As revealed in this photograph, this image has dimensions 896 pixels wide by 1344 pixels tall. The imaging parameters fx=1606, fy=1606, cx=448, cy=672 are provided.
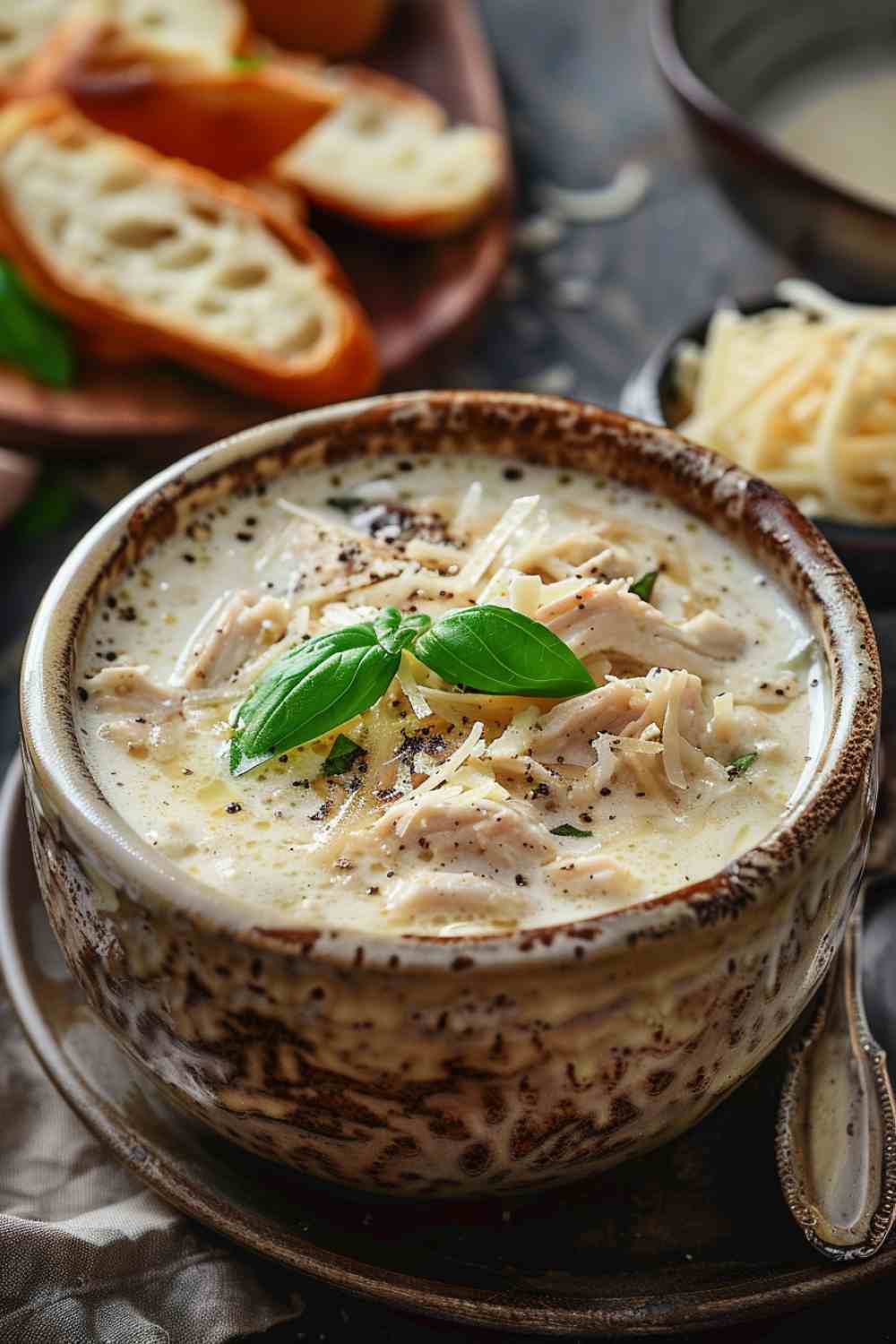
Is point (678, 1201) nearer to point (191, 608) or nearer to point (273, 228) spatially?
point (191, 608)

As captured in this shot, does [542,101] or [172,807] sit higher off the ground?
[172,807]

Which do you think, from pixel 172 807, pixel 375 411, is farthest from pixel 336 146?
pixel 172 807

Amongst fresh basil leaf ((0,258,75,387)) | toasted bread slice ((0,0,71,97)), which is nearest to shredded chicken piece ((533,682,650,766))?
fresh basil leaf ((0,258,75,387))

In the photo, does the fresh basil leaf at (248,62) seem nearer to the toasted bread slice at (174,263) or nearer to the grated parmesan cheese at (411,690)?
the toasted bread slice at (174,263)

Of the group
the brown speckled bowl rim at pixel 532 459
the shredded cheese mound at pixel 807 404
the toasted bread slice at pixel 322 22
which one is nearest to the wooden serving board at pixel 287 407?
the toasted bread slice at pixel 322 22

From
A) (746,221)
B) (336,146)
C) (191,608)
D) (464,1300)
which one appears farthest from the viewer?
(336,146)

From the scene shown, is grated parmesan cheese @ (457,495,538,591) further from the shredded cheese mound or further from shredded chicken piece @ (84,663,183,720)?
the shredded cheese mound

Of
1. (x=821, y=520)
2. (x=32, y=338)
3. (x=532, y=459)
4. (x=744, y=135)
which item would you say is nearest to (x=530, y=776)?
(x=532, y=459)
